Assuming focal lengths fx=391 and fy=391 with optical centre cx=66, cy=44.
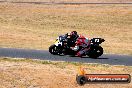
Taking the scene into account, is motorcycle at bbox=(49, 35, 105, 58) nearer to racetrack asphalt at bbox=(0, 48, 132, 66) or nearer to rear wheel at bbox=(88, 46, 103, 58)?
rear wheel at bbox=(88, 46, 103, 58)

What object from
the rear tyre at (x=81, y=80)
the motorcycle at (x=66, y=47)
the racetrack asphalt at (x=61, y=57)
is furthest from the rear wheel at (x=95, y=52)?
the rear tyre at (x=81, y=80)

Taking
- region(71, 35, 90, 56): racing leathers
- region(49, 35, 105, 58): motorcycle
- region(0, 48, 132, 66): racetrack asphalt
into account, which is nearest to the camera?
region(0, 48, 132, 66): racetrack asphalt

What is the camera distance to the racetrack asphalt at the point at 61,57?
28844mm

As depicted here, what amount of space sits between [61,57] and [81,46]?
1.86m

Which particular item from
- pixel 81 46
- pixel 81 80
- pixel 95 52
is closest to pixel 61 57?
pixel 81 46

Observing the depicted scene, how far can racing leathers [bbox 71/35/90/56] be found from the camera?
98.6 feet

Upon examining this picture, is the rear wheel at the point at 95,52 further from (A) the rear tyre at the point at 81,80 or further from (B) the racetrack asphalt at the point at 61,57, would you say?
(A) the rear tyre at the point at 81,80

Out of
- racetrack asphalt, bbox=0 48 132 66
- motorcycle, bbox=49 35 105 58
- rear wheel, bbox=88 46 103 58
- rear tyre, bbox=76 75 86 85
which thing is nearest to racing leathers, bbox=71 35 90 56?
motorcycle, bbox=49 35 105 58

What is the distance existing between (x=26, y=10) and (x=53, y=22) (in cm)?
974

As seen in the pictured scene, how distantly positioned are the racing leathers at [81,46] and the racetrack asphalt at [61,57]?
1.98 ft

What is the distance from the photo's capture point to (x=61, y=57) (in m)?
29.6

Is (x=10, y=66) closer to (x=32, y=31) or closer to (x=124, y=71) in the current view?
(x=124, y=71)

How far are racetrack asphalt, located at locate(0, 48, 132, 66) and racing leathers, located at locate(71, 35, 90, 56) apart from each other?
0.60 metres

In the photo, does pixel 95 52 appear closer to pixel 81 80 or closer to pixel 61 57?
pixel 61 57
